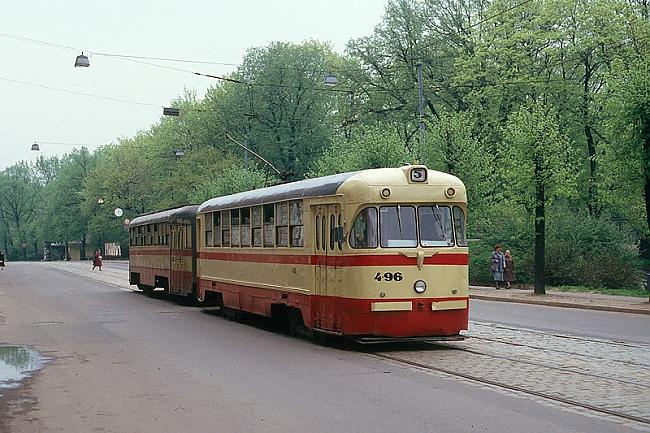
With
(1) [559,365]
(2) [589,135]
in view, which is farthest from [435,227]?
(2) [589,135]

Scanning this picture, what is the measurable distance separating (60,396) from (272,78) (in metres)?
57.6

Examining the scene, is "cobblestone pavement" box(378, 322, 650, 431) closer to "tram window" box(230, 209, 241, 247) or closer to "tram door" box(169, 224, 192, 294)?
"tram window" box(230, 209, 241, 247)

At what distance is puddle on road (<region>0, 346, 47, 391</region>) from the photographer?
1300 cm

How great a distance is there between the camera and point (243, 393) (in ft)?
37.0

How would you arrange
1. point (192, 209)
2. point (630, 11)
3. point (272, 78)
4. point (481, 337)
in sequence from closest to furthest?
point (481, 337)
point (192, 209)
point (630, 11)
point (272, 78)

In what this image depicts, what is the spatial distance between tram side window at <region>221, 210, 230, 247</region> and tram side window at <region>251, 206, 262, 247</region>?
2.20m

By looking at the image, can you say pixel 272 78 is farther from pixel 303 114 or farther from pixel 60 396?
pixel 60 396

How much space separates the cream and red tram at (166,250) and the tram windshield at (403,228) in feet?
41.2

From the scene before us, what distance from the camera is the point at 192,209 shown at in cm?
2828

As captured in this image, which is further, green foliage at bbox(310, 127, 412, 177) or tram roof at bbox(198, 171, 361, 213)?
green foliage at bbox(310, 127, 412, 177)

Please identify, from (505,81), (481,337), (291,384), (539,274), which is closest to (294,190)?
(481,337)

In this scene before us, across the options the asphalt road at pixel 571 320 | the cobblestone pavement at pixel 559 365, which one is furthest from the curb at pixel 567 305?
the cobblestone pavement at pixel 559 365

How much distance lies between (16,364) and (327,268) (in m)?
5.19

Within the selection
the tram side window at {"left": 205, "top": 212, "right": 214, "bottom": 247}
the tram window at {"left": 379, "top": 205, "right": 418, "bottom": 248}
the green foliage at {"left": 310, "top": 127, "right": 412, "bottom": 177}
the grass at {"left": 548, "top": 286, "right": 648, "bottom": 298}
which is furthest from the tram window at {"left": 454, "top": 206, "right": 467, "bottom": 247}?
the green foliage at {"left": 310, "top": 127, "right": 412, "bottom": 177}
